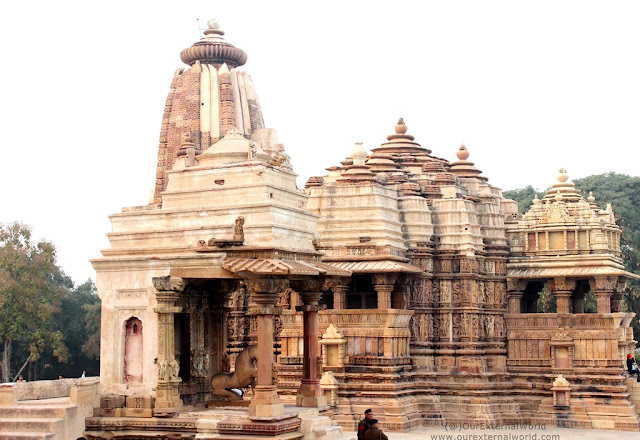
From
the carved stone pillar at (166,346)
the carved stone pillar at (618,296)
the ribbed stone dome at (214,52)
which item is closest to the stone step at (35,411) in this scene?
the carved stone pillar at (166,346)

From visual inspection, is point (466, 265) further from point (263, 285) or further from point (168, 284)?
point (168, 284)

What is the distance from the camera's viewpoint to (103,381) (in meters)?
16.3

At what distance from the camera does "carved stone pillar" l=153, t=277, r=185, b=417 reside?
15.7 m

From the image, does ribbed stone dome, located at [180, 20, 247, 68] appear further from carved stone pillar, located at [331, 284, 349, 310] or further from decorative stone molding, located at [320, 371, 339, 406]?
decorative stone molding, located at [320, 371, 339, 406]

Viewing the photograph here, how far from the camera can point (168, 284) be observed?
15.7 m

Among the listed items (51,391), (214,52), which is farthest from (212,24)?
(51,391)

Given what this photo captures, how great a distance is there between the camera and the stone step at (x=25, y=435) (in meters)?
15.3

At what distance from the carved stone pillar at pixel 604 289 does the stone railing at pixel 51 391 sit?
47.4 feet

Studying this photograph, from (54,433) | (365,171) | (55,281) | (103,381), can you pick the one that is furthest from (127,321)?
(55,281)

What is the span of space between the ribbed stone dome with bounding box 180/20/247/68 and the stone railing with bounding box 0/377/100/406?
16686 mm

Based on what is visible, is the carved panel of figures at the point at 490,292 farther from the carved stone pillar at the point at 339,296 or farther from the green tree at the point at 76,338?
the green tree at the point at 76,338

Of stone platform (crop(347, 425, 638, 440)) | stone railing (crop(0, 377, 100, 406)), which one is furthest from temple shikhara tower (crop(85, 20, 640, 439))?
stone railing (crop(0, 377, 100, 406))

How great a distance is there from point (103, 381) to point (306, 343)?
10.6 ft

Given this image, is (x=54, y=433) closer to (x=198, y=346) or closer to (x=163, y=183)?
(x=198, y=346)
